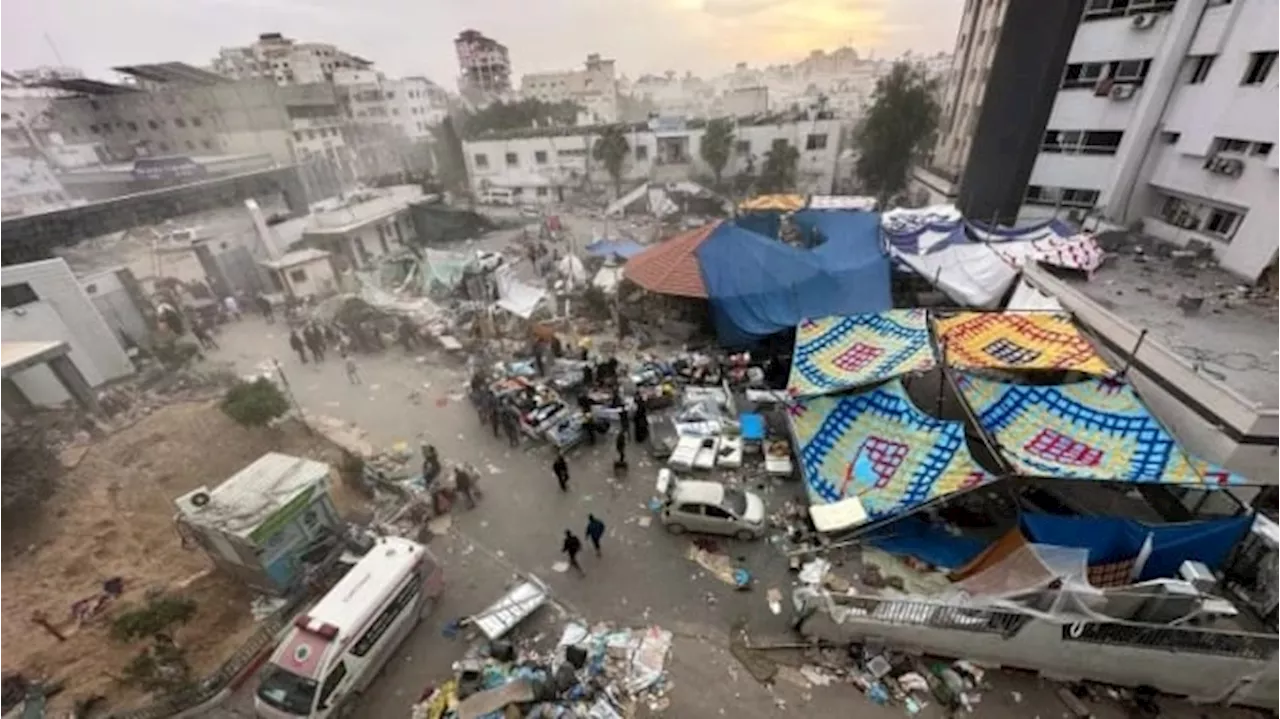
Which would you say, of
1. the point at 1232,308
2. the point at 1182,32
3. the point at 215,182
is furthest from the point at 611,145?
the point at 1232,308

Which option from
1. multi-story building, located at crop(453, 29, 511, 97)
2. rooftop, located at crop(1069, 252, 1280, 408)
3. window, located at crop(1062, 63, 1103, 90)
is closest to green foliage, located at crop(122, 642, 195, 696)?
rooftop, located at crop(1069, 252, 1280, 408)

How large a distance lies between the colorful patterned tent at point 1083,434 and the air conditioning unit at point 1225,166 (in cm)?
1304

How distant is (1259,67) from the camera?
15.2 meters

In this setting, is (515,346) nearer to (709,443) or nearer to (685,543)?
(709,443)

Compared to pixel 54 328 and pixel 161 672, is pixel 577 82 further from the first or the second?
pixel 161 672

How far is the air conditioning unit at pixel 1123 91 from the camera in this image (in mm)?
18578

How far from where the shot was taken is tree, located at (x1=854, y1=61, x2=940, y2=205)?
2864 cm

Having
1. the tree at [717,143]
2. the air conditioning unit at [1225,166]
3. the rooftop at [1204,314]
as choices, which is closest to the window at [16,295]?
the rooftop at [1204,314]

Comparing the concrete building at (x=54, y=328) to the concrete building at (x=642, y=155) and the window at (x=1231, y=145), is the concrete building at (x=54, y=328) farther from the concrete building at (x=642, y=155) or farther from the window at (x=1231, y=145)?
the window at (x=1231, y=145)

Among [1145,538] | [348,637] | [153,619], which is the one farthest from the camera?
[1145,538]

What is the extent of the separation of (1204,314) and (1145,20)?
1232 centimetres

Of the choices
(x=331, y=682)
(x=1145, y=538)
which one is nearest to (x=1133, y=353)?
(x=1145, y=538)

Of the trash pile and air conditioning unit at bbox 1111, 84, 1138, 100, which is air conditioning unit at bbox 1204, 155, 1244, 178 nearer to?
air conditioning unit at bbox 1111, 84, 1138, 100

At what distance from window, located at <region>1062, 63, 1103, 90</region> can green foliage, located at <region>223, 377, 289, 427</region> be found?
2990 centimetres
